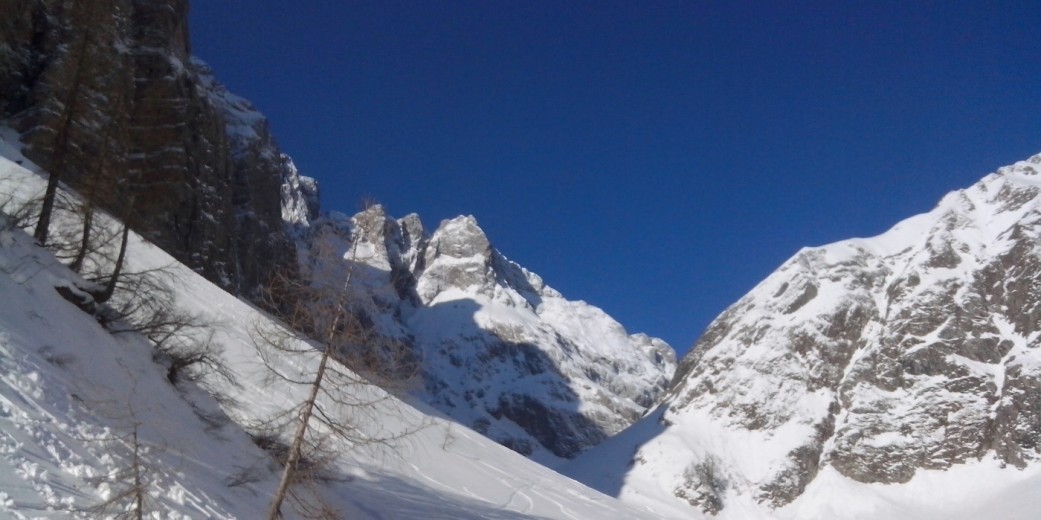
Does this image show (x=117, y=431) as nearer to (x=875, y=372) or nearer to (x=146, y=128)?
(x=146, y=128)

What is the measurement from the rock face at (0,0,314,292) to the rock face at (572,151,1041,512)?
6006 cm

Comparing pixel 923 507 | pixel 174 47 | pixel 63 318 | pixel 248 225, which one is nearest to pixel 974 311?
pixel 923 507

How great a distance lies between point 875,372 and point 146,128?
114778 millimetres

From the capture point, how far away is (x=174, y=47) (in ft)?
240

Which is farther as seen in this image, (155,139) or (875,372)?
(875,372)

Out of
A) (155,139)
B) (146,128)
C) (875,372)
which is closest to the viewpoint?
(146,128)

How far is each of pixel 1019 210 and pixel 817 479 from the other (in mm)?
54721

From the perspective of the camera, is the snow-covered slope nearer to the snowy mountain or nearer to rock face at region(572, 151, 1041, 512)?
the snowy mountain

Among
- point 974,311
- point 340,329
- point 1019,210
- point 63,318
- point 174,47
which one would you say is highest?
point 1019,210

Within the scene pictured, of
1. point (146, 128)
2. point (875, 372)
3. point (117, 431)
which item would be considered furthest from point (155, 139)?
point (875, 372)

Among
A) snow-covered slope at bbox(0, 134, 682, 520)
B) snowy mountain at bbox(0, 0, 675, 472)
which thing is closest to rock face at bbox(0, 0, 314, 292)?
snowy mountain at bbox(0, 0, 675, 472)

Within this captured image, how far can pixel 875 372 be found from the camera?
373 ft

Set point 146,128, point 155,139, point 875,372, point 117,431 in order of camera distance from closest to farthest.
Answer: point 117,431, point 146,128, point 155,139, point 875,372

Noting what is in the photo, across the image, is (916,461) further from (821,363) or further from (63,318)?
(63,318)
